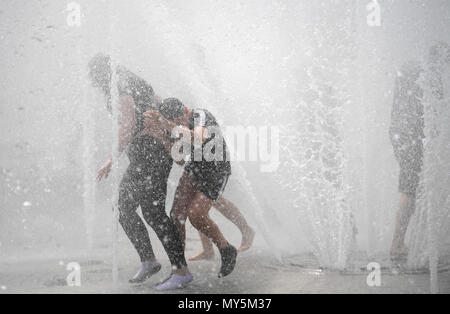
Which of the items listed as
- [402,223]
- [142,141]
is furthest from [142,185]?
[402,223]

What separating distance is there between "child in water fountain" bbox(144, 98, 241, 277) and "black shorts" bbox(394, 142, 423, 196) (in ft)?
5.02

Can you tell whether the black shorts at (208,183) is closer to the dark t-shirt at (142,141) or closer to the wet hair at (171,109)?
the dark t-shirt at (142,141)

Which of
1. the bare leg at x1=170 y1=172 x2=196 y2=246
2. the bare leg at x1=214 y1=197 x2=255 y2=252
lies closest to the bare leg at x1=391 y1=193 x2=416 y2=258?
the bare leg at x1=214 y1=197 x2=255 y2=252

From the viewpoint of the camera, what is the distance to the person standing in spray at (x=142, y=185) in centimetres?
305

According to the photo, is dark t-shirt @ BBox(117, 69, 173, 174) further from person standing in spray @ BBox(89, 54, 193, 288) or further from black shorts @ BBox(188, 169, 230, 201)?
black shorts @ BBox(188, 169, 230, 201)

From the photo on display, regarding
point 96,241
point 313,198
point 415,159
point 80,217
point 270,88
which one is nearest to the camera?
point 415,159

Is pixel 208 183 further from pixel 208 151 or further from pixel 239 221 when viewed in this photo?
pixel 239 221

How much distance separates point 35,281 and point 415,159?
302 centimetres

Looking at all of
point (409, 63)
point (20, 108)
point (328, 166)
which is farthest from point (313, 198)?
point (20, 108)

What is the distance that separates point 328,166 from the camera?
4.22 m

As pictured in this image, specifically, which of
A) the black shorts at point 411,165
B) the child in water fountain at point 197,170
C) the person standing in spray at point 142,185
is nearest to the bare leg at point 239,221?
the child in water fountain at point 197,170

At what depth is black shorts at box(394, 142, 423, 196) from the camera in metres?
3.81

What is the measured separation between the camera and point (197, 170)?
3.21 metres

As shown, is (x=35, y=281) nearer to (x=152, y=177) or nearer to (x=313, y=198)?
(x=152, y=177)
